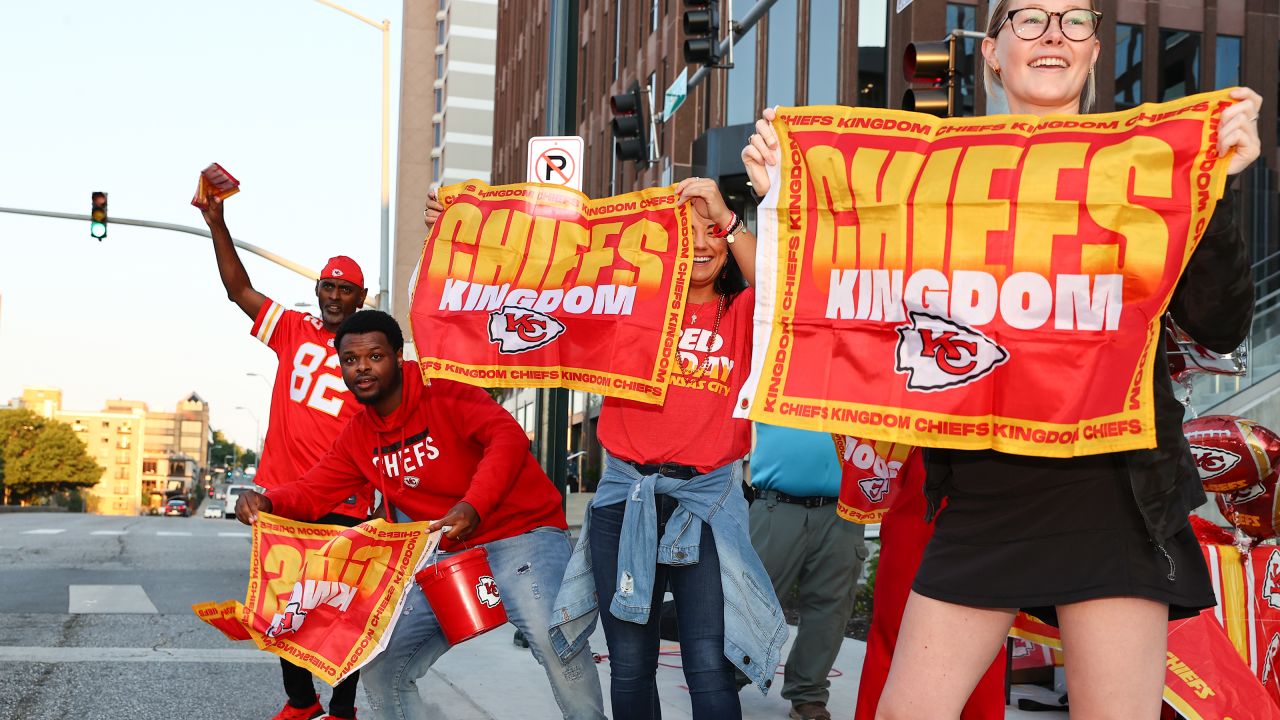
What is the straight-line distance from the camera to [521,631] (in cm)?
471

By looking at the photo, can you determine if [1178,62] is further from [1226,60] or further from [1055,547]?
[1055,547]

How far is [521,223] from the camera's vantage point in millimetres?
4859

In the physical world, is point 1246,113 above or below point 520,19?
below

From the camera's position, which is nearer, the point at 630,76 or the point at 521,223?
the point at 521,223

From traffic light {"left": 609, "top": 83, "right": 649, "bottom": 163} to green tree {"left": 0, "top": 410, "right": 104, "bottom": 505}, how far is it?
369 ft

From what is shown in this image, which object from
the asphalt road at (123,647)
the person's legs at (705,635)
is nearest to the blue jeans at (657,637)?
the person's legs at (705,635)

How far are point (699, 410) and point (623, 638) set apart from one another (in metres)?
0.78

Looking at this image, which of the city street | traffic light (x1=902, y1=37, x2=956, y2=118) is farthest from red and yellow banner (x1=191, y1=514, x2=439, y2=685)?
traffic light (x1=902, y1=37, x2=956, y2=118)

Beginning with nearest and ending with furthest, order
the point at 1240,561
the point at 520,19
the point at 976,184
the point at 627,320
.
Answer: the point at 976,184
the point at 627,320
the point at 1240,561
the point at 520,19

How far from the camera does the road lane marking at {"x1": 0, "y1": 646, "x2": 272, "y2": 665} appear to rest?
824cm

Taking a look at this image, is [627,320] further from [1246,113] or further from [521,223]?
[1246,113]

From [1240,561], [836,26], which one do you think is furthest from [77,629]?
[836,26]

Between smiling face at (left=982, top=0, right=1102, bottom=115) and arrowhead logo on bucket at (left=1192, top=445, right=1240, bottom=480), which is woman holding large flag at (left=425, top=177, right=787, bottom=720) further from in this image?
arrowhead logo on bucket at (left=1192, top=445, right=1240, bottom=480)

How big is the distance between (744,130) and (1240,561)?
25.7 meters
